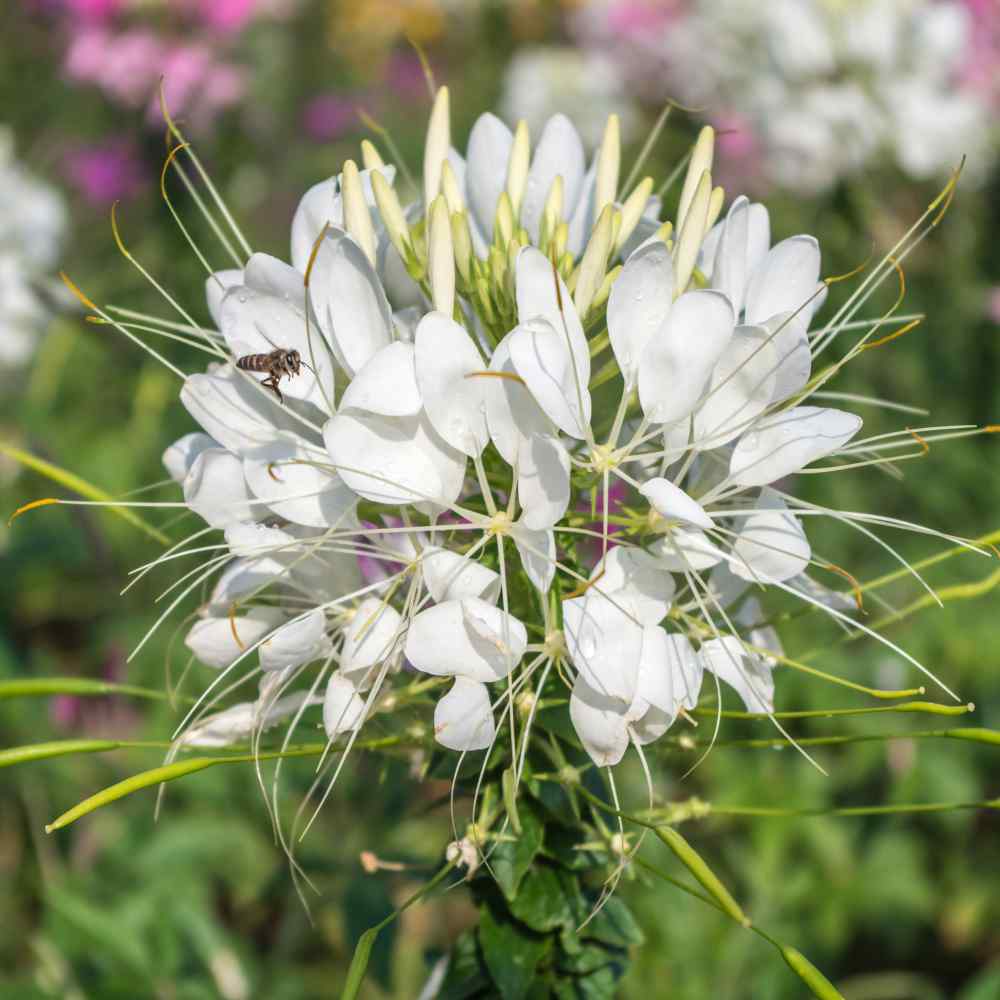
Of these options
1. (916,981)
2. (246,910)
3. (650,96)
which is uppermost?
(650,96)

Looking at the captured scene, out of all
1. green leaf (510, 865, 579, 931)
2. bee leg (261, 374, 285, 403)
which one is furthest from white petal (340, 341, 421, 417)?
green leaf (510, 865, 579, 931)

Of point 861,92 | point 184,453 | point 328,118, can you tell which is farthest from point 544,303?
point 328,118

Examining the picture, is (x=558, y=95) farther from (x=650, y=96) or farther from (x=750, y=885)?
(x=750, y=885)

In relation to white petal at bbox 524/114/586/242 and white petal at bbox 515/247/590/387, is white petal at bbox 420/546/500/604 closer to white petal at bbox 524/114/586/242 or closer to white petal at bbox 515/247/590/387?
white petal at bbox 515/247/590/387

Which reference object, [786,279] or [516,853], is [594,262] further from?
[516,853]

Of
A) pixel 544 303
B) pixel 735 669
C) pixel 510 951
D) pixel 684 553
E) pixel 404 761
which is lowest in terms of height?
pixel 510 951

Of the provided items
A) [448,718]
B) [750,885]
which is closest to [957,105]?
[750,885]
